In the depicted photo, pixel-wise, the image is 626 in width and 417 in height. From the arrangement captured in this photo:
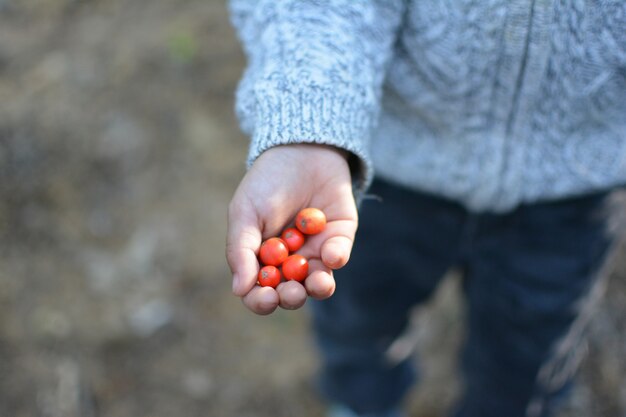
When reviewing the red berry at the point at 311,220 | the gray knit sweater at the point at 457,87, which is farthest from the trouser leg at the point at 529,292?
the red berry at the point at 311,220

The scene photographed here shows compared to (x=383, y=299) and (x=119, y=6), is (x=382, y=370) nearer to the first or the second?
(x=383, y=299)

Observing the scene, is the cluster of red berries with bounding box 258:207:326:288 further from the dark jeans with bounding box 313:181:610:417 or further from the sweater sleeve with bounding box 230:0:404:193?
the dark jeans with bounding box 313:181:610:417

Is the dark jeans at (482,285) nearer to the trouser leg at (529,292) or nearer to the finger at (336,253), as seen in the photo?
the trouser leg at (529,292)

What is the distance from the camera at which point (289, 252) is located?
117 cm

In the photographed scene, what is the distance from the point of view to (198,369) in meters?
2.42

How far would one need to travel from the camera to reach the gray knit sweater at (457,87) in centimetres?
115

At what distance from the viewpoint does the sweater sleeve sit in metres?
1.15

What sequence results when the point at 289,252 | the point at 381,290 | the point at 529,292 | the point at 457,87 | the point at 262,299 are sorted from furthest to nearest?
the point at 381,290, the point at 529,292, the point at 457,87, the point at 289,252, the point at 262,299

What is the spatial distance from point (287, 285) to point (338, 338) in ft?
2.89

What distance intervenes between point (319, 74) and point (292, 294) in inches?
16.0

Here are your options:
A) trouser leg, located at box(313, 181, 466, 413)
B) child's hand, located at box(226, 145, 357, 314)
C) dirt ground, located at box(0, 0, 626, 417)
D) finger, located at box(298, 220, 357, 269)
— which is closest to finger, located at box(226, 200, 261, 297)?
child's hand, located at box(226, 145, 357, 314)

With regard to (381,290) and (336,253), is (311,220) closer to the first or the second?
(336,253)

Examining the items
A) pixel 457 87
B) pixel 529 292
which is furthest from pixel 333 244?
pixel 529 292

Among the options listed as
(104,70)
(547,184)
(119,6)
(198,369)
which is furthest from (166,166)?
(547,184)
